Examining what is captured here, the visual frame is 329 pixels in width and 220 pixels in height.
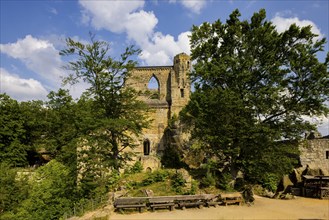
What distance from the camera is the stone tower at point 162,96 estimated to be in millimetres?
36406

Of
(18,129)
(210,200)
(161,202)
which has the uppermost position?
(18,129)

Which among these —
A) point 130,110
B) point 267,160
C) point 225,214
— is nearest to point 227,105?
point 267,160

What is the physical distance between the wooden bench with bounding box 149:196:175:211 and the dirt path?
29cm

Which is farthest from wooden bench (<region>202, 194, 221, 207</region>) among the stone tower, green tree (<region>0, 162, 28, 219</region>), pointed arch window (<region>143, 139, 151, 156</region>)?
pointed arch window (<region>143, 139, 151, 156</region>)

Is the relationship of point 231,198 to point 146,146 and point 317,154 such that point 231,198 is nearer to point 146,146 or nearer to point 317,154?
point 317,154

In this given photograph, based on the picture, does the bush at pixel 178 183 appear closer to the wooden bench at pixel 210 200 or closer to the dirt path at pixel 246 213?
the wooden bench at pixel 210 200

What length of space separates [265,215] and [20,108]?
97.5 ft

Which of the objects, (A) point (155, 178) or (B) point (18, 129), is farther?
(B) point (18, 129)

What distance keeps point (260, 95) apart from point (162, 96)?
30611 mm

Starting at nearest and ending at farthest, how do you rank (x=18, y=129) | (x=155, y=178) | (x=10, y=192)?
(x=155, y=178) < (x=10, y=192) < (x=18, y=129)

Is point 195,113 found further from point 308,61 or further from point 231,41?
point 308,61

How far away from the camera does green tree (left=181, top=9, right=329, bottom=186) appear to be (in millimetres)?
15141

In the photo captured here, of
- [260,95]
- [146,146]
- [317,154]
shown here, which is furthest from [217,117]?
[146,146]

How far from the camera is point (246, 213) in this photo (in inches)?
460
